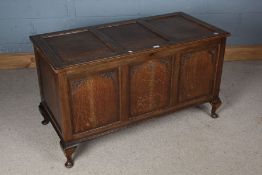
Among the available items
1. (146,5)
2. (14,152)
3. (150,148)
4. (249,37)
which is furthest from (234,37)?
(14,152)

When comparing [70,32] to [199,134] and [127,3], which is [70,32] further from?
[199,134]

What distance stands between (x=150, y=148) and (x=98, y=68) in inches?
24.5

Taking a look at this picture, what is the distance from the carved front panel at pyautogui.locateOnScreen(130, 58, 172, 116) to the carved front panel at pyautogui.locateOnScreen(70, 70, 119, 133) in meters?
0.12

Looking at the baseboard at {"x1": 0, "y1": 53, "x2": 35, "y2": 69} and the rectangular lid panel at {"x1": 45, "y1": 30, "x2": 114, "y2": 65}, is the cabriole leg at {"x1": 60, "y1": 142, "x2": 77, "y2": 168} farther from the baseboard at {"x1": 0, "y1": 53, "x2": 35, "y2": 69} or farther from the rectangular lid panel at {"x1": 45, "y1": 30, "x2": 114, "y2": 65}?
the baseboard at {"x1": 0, "y1": 53, "x2": 35, "y2": 69}

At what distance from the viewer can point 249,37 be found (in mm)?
3266

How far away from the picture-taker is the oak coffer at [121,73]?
1.95 metres

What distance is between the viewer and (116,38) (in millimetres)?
2189

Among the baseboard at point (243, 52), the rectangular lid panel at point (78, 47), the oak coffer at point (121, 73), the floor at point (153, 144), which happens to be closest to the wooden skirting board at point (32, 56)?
the baseboard at point (243, 52)

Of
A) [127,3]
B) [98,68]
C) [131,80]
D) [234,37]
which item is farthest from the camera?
[234,37]

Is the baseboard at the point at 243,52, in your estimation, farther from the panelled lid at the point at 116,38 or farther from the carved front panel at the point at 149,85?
the carved front panel at the point at 149,85

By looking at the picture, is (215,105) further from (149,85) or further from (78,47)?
(78,47)

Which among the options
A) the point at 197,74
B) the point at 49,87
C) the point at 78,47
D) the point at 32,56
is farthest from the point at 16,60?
the point at 197,74

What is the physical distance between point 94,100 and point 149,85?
35 centimetres

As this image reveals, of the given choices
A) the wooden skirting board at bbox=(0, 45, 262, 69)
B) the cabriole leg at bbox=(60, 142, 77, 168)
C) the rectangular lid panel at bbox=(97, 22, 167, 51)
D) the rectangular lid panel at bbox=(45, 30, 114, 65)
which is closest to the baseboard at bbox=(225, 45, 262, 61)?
the wooden skirting board at bbox=(0, 45, 262, 69)
